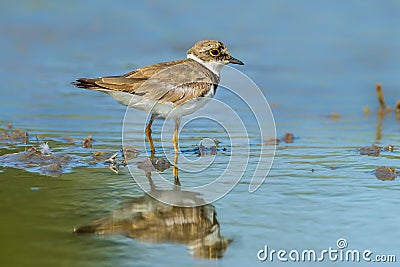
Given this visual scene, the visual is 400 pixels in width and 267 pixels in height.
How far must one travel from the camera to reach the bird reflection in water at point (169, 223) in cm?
538

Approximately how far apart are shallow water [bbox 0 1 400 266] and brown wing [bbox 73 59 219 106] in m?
0.76

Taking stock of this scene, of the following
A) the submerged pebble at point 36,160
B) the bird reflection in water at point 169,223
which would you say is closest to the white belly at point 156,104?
the submerged pebble at point 36,160

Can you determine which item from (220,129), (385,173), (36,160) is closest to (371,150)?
(385,173)

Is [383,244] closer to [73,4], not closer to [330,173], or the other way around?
[330,173]

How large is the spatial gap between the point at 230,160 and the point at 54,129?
2788 mm

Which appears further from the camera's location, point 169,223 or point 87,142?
point 87,142

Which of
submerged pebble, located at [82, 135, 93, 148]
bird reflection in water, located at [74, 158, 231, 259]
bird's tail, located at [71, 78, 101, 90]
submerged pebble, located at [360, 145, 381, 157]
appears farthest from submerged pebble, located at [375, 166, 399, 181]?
submerged pebble, located at [82, 135, 93, 148]

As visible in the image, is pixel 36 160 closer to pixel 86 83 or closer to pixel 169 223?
pixel 86 83

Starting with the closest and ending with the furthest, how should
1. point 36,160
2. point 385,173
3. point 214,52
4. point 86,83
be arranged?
point 385,173 < point 36,160 < point 86,83 < point 214,52

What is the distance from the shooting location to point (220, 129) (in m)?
9.95

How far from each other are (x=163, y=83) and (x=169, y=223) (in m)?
2.87

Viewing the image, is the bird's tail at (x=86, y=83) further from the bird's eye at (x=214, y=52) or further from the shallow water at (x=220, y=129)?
the bird's eye at (x=214, y=52)

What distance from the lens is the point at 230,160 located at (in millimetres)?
7965

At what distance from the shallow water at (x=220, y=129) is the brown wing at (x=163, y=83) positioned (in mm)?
756
